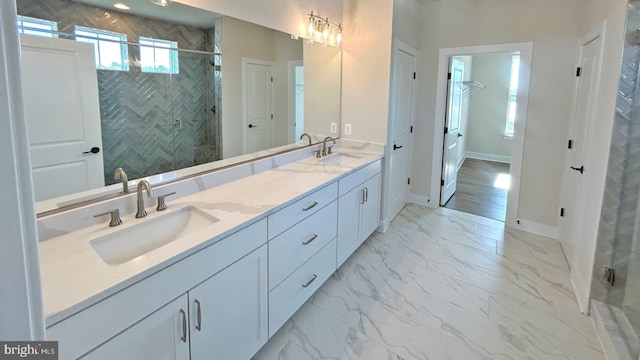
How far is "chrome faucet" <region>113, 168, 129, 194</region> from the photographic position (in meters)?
1.74

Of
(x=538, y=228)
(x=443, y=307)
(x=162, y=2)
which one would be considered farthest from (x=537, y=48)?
(x=162, y=2)

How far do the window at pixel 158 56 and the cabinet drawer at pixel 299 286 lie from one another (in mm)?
1442

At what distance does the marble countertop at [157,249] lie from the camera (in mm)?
1097

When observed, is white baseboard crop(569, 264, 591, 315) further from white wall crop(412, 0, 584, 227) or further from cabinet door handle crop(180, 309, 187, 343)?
cabinet door handle crop(180, 309, 187, 343)

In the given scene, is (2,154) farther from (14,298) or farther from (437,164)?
(437,164)

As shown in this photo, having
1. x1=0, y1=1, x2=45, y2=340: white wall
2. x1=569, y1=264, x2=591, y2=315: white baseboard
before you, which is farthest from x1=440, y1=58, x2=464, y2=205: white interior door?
x1=0, y1=1, x2=45, y2=340: white wall

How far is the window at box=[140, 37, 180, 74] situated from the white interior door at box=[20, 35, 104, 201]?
0.28 m

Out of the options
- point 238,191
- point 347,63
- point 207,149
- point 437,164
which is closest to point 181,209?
point 238,191

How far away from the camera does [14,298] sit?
43 centimetres

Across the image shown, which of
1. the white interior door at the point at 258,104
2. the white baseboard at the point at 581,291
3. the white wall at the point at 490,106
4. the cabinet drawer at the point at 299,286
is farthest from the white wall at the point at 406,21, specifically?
the white wall at the point at 490,106

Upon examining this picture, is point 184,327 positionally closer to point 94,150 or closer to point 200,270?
point 200,270

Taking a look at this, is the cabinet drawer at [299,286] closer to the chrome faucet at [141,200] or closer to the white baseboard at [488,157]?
the chrome faucet at [141,200]

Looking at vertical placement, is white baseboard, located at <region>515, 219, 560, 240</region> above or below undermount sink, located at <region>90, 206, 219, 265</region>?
below

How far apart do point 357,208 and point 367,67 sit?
156 cm
